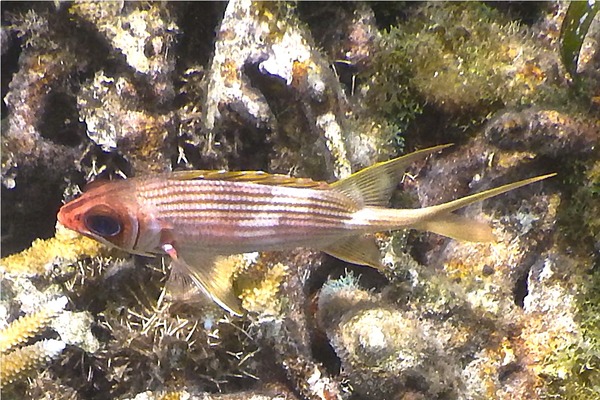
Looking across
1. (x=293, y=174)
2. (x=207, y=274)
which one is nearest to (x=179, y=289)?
(x=207, y=274)

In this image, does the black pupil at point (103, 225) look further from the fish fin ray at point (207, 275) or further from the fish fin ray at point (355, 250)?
the fish fin ray at point (355, 250)

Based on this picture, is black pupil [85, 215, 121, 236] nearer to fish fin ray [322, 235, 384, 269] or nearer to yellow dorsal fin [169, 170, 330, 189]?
yellow dorsal fin [169, 170, 330, 189]

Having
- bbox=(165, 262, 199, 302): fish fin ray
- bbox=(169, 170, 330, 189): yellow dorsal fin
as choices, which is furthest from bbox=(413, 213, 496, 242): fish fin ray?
bbox=(165, 262, 199, 302): fish fin ray

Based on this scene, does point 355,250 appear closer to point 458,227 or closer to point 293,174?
point 458,227

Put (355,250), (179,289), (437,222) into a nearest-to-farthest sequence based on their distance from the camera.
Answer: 1. (437,222)
2. (355,250)
3. (179,289)

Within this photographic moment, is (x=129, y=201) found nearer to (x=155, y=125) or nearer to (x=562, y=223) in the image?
(x=155, y=125)
